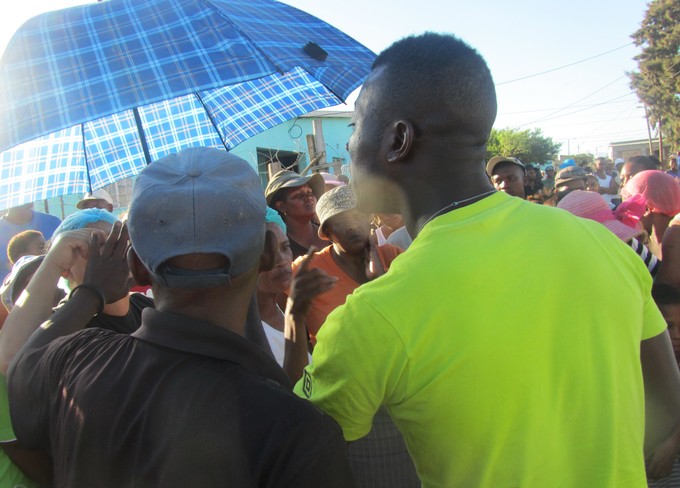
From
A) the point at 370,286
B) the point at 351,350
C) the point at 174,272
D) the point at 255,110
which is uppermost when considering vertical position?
the point at 255,110

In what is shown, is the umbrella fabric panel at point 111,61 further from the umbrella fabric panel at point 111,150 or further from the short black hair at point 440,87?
the umbrella fabric panel at point 111,150

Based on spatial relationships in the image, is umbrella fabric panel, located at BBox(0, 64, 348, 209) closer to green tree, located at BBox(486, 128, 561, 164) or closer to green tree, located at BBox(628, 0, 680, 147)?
green tree, located at BBox(486, 128, 561, 164)

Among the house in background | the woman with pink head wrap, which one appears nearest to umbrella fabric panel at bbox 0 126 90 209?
the woman with pink head wrap

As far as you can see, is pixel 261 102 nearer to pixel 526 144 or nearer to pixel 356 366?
pixel 356 366

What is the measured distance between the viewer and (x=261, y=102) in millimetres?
4195

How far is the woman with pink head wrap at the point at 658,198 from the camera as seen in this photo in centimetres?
444

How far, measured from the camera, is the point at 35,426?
4.39 ft

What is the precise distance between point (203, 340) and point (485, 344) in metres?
0.59

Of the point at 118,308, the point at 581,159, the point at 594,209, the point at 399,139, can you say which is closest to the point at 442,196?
the point at 399,139

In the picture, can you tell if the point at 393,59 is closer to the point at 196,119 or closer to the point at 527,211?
the point at 527,211

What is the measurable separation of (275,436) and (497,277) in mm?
550

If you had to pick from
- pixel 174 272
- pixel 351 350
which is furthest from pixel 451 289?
pixel 174 272

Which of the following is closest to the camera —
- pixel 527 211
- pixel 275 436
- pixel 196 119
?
pixel 275 436

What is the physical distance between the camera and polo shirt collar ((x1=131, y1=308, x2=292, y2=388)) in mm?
1183
